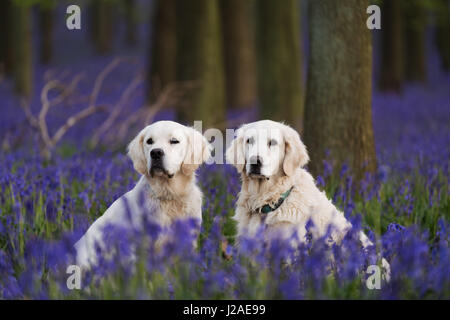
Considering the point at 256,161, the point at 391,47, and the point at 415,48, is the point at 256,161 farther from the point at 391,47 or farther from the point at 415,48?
the point at 415,48

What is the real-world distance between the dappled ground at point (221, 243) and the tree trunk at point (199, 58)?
8.63ft

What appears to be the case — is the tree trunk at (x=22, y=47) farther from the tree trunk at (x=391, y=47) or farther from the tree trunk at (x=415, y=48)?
the tree trunk at (x=415, y=48)

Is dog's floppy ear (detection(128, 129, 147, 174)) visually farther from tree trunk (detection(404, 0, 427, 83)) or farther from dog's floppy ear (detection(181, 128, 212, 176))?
tree trunk (detection(404, 0, 427, 83))

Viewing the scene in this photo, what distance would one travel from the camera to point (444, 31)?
24.8m

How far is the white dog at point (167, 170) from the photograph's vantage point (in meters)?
4.12

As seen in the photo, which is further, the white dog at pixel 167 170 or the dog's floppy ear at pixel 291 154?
the white dog at pixel 167 170

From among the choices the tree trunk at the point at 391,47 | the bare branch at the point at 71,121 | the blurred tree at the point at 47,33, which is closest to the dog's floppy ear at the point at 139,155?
the bare branch at the point at 71,121

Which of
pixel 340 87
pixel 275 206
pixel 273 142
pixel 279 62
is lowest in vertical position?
pixel 275 206

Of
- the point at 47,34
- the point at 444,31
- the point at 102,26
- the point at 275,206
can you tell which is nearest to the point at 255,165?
the point at 275,206

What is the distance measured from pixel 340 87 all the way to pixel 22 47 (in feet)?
41.4

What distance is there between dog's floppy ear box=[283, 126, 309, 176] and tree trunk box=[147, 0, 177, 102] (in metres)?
11.7

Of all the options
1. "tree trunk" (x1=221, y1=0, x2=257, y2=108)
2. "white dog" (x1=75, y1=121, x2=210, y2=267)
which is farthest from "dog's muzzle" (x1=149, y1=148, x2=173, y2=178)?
"tree trunk" (x1=221, y1=0, x2=257, y2=108)
